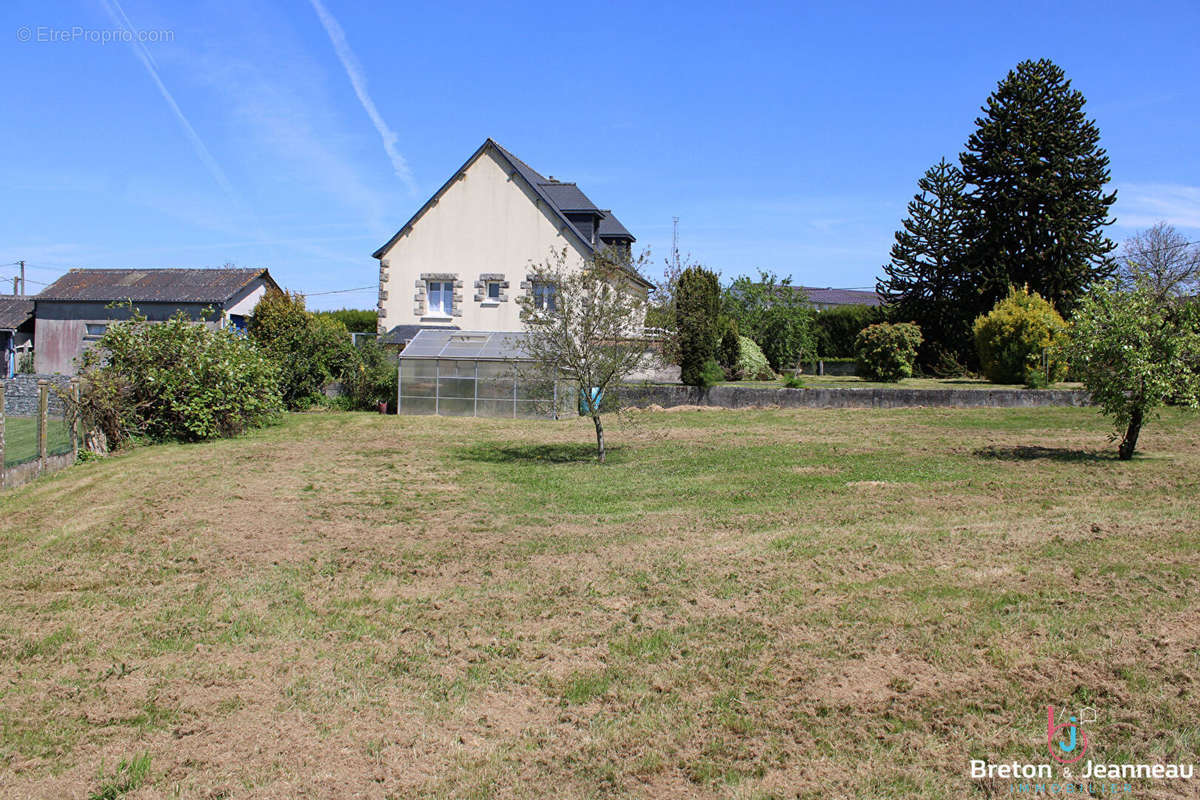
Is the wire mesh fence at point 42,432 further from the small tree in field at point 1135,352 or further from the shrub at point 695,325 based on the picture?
the small tree in field at point 1135,352

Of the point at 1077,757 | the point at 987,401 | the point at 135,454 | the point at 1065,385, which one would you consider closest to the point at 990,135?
the point at 1065,385

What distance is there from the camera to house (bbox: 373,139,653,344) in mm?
31281

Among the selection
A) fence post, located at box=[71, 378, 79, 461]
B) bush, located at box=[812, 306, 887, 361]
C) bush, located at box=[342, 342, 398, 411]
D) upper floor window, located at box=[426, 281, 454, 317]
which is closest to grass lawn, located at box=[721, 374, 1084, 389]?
bush, located at box=[812, 306, 887, 361]

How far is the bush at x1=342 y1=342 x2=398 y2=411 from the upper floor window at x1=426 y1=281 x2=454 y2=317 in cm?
426

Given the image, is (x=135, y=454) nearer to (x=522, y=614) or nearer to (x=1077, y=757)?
(x=522, y=614)

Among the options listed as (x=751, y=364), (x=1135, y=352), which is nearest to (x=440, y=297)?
(x=751, y=364)

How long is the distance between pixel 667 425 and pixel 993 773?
17675mm

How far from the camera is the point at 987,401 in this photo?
22.7 meters

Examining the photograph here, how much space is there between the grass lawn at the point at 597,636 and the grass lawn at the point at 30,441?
227 centimetres

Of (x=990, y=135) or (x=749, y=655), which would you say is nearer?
(x=749, y=655)

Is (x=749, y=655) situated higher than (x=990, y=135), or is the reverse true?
(x=990, y=135)

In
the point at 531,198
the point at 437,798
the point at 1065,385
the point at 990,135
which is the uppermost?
the point at 990,135

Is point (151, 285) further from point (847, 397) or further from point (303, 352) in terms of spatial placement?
point (847, 397)

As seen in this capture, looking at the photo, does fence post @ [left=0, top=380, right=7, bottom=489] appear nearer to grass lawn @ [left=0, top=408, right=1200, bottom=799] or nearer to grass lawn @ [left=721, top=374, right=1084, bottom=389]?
grass lawn @ [left=0, top=408, right=1200, bottom=799]
